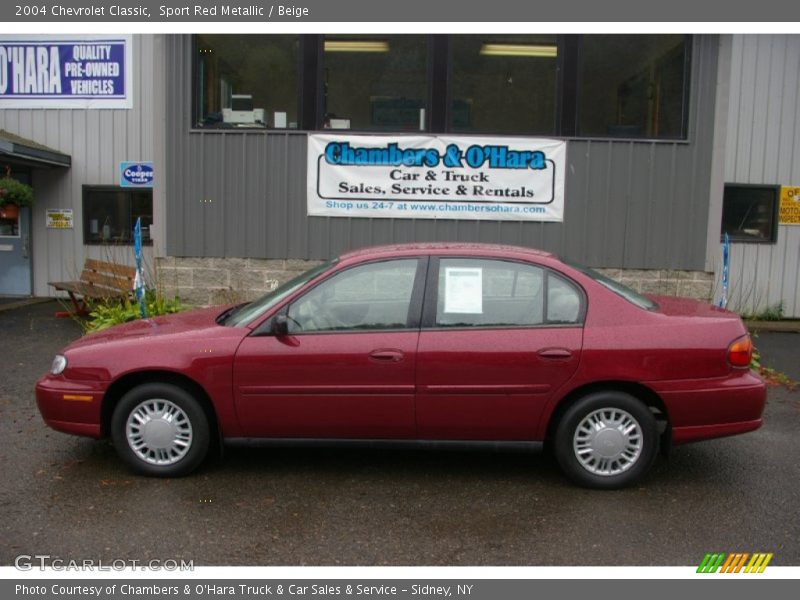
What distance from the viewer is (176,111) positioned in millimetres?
9461

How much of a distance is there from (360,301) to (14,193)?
9601 millimetres

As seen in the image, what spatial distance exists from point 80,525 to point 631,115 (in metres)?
8.22

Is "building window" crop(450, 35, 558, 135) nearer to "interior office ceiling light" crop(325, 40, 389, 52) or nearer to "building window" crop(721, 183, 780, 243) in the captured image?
"interior office ceiling light" crop(325, 40, 389, 52)

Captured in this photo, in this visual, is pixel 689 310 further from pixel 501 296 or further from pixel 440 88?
pixel 440 88

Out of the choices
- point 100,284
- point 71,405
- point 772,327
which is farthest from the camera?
point 100,284

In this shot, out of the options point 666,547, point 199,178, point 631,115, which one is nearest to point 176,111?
point 199,178

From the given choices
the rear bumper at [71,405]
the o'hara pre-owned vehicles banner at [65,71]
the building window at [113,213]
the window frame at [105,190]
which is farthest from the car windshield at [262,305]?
the o'hara pre-owned vehicles banner at [65,71]

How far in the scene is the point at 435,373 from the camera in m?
4.46

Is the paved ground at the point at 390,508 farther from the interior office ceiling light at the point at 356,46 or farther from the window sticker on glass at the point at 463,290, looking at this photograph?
the interior office ceiling light at the point at 356,46

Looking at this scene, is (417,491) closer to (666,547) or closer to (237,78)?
(666,547)

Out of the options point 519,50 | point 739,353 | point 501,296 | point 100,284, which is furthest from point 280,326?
point 100,284

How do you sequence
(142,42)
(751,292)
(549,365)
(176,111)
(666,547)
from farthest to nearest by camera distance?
(142,42), (751,292), (176,111), (549,365), (666,547)

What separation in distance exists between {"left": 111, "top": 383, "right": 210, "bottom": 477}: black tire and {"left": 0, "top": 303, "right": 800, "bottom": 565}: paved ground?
0.13 m

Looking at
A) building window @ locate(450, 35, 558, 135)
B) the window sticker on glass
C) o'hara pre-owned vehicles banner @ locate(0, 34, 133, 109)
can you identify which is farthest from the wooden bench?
the window sticker on glass
